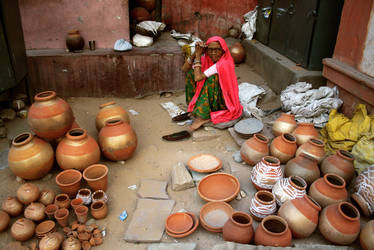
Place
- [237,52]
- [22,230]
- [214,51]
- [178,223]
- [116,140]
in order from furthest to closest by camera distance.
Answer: [237,52] → [214,51] → [116,140] → [178,223] → [22,230]

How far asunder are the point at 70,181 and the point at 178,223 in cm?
121

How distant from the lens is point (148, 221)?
2.87 metres

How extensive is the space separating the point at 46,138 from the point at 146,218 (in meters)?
1.43

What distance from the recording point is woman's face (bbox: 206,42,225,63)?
404cm

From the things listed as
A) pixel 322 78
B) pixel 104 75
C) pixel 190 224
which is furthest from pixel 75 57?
pixel 322 78

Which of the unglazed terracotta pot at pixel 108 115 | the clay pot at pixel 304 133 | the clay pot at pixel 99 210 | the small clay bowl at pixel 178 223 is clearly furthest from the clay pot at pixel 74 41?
the clay pot at pixel 304 133

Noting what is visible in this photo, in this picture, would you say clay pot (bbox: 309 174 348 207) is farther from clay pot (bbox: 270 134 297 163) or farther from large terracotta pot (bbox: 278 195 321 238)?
clay pot (bbox: 270 134 297 163)

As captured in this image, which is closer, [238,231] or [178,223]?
[238,231]

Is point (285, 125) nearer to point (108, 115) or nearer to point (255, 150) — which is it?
point (255, 150)

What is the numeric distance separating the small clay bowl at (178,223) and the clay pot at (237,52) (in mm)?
4791

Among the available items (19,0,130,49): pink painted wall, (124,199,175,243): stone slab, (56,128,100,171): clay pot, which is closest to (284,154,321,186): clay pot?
(124,199,175,243): stone slab

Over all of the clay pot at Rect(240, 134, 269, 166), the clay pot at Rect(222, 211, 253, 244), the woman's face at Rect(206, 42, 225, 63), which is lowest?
the clay pot at Rect(222, 211, 253, 244)

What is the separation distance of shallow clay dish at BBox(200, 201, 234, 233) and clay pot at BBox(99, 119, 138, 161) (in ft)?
4.00

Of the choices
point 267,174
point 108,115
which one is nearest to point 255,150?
point 267,174
